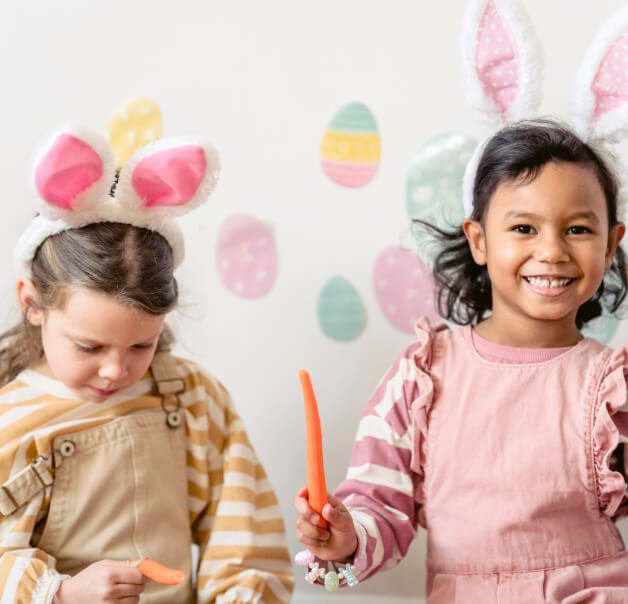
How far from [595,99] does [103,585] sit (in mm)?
759

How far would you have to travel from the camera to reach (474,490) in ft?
3.62

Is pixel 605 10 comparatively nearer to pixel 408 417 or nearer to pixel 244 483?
pixel 408 417

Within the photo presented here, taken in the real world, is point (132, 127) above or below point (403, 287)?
above

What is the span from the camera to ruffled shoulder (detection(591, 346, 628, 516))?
1.06m

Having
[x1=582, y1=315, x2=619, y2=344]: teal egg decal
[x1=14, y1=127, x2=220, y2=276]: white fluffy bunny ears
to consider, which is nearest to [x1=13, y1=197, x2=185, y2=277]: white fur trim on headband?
[x1=14, y1=127, x2=220, y2=276]: white fluffy bunny ears

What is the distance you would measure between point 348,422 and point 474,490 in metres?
0.32

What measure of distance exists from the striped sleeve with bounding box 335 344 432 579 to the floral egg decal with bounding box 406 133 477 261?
0.69ft

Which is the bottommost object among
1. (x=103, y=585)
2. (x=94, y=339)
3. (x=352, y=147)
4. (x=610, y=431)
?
(x=103, y=585)

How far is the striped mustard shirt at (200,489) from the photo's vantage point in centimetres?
107

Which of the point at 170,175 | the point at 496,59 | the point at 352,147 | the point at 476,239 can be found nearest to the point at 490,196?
the point at 476,239

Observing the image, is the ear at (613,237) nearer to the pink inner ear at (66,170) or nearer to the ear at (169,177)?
the ear at (169,177)

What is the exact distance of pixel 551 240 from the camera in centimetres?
108

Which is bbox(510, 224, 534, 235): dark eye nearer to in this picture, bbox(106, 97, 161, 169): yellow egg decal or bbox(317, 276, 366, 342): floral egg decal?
bbox(317, 276, 366, 342): floral egg decal

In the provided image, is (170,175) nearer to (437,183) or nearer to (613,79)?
(437,183)
